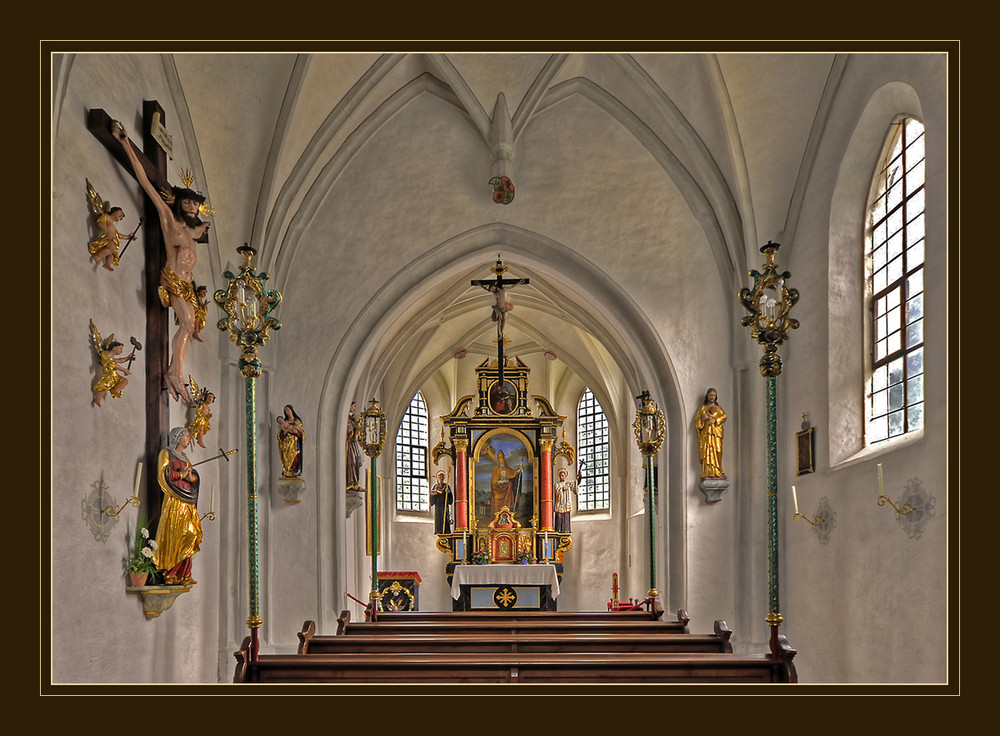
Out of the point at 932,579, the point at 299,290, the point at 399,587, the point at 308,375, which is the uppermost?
the point at 299,290

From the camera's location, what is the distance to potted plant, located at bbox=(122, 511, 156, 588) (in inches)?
318

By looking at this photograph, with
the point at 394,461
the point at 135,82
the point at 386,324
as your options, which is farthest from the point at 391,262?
the point at 394,461

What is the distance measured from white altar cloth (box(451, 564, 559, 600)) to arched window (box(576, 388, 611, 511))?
4.49m

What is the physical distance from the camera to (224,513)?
12000 millimetres

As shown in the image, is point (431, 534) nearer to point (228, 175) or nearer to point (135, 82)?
point (228, 175)

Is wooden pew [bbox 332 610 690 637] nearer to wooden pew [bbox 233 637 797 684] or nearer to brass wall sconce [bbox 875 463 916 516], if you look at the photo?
wooden pew [bbox 233 637 797 684]

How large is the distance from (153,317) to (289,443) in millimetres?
4207

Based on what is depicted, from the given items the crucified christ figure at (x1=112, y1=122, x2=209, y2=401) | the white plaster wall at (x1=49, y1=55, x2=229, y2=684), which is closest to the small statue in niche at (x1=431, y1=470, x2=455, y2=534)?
the white plaster wall at (x1=49, y1=55, x2=229, y2=684)

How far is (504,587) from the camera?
70.7 ft

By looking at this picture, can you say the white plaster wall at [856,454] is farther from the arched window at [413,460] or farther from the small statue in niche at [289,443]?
the arched window at [413,460]

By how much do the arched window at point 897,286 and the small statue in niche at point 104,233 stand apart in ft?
21.4

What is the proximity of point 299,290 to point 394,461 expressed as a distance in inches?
463

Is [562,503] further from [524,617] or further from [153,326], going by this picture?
[153,326]

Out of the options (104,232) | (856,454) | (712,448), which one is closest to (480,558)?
(712,448)
